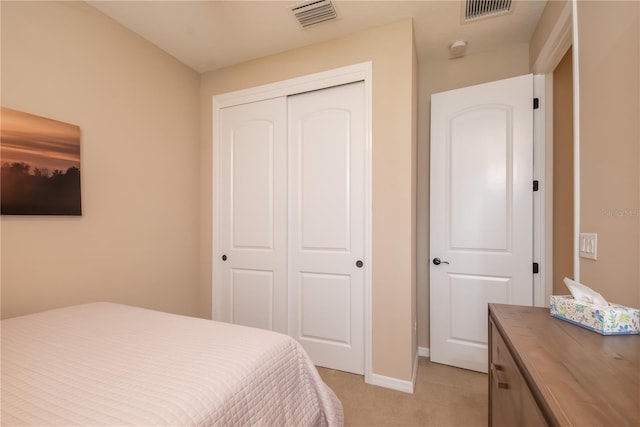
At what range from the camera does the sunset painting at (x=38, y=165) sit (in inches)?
56.2

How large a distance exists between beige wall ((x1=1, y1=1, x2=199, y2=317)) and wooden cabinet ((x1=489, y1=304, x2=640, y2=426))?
7.46 feet

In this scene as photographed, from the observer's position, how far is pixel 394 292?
1.96 metres

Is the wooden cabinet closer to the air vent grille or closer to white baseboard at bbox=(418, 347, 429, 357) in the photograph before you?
white baseboard at bbox=(418, 347, 429, 357)

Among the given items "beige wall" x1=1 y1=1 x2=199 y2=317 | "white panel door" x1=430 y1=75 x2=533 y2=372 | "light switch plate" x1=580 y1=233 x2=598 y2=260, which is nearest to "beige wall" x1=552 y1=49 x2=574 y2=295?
"white panel door" x1=430 y1=75 x2=533 y2=372

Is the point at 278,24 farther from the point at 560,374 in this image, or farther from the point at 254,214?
the point at 560,374

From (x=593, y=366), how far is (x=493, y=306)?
1.71 ft

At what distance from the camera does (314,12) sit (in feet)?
6.23

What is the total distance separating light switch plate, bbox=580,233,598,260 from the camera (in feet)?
3.88

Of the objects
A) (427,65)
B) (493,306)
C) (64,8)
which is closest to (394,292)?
(493,306)

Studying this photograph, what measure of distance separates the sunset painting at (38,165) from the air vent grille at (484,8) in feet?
8.70

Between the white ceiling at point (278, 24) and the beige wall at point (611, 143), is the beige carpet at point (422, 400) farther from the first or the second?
the white ceiling at point (278, 24)

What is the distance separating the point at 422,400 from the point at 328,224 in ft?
4.43

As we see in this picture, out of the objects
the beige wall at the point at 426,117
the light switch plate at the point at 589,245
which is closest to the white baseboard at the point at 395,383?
the beige wall at the point at 426,117

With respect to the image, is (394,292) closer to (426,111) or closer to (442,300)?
(442,300)
